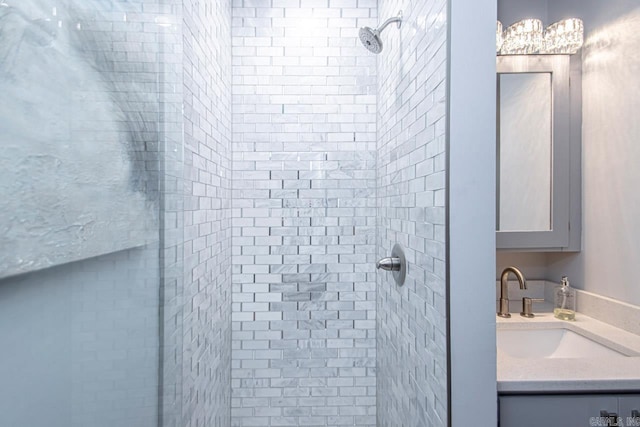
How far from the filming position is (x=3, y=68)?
1.79ft

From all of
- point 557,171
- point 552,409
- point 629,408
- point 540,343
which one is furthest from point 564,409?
point 557,171

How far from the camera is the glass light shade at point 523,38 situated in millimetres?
1697

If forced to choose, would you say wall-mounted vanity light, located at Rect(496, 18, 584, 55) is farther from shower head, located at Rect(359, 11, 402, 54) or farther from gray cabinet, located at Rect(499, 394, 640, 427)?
gray cabinet, located at Rect(499, 394, 640, 427)

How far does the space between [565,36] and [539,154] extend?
0.56m

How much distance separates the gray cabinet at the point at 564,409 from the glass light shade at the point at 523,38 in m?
1.49

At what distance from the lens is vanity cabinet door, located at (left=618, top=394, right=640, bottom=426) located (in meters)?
1.01

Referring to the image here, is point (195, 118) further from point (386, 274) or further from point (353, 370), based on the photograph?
point (353, 370)

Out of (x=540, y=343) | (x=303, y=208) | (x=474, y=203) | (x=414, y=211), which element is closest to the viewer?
(x=474, y=203)

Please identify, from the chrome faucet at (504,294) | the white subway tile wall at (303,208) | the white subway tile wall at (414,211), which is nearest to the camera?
the white subway tile wall at (414,211)

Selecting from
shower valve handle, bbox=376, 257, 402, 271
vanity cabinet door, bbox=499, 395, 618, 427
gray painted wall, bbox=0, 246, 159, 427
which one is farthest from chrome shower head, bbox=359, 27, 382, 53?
vanity cabinet door, bbox=499, 395, 618, 427

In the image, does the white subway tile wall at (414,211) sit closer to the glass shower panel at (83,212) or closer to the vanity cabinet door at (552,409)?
the vanity cabinet door at (552,409)

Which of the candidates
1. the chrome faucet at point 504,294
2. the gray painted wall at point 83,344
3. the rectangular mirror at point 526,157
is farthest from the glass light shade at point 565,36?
the gray painted wall at point 83,344

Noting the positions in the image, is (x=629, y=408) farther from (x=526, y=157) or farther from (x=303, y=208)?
(x=303, y=208)

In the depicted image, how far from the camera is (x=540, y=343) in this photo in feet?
5.01
